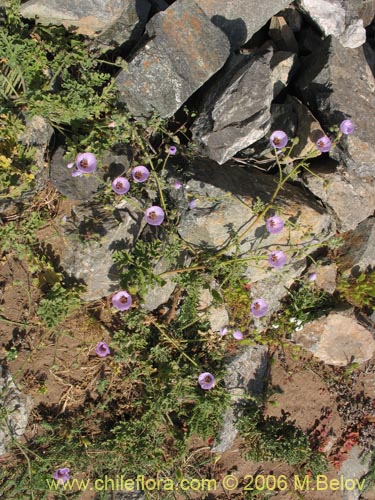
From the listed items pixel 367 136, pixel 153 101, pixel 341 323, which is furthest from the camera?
pixel 341 323

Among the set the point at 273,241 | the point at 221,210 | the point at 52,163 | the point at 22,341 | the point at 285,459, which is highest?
the point at 52,163

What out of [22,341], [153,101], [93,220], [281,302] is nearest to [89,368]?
[22,341]

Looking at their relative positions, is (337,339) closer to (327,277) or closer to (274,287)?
(327,277)

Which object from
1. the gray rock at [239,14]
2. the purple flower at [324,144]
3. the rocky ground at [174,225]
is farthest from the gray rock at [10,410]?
the gray rock at [239,14]

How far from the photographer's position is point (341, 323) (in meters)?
4.59

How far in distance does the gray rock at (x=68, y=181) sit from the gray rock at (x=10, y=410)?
1.66 meters

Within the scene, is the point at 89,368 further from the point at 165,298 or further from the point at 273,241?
the point at 273,241

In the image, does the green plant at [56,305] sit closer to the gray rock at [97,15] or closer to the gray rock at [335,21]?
the gray rock at [97,15]

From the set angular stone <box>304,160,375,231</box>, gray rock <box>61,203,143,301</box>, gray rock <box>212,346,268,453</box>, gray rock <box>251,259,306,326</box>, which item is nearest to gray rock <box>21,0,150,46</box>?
gray rock <box>61,203,143,301</box>

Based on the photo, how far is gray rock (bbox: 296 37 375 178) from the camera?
13.3 ft

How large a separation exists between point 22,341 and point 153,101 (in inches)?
94.5

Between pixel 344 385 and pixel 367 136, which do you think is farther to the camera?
pixel 344 385

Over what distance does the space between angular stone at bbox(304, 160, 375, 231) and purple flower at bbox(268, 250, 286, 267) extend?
2.55 feet

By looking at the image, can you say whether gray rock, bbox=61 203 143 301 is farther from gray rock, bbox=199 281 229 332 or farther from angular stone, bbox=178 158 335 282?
gray rock, bbox=199 281 229 332
